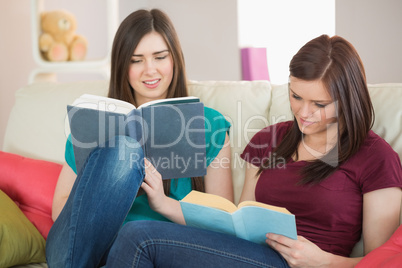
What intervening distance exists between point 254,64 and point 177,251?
2410mm

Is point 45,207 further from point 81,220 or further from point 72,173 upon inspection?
→ point 81,220

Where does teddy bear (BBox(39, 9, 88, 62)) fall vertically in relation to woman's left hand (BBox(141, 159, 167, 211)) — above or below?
above

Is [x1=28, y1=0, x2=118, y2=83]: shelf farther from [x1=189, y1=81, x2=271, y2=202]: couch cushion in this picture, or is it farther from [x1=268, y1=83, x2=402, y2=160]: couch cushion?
[x1=268, y1=83, x2=402, y2=160]: couch cushion

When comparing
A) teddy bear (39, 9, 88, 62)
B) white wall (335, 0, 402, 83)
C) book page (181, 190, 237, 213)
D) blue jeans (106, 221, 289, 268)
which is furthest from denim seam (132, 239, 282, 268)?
white wall (335, 0, 402, 83)

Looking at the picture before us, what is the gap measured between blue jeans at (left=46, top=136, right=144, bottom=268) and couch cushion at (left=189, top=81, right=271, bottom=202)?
0.50 metres

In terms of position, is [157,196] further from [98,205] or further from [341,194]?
[341,194]

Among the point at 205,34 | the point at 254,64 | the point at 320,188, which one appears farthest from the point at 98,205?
the point at 205,34

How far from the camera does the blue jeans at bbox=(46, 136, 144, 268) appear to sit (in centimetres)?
121

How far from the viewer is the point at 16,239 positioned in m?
1.49

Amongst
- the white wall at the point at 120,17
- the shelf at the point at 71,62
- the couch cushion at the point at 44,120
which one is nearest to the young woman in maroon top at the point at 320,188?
the couch cushion at the point at 44,120

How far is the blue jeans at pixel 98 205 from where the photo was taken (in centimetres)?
121

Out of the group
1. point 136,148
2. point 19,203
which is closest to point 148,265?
point 136,148

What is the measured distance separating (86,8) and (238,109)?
85.8 inches

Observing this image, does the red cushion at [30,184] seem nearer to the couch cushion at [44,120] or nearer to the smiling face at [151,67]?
the couch cushion at [44,120]
